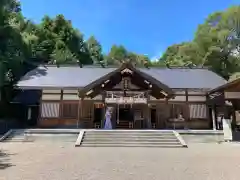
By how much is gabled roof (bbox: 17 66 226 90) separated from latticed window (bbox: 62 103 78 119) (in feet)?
4.42

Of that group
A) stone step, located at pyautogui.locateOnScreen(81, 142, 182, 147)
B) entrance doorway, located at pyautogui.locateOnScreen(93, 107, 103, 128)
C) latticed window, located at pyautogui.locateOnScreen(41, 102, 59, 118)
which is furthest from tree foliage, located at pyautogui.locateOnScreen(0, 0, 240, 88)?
stone step, located at pyautogui.locateOnScreen(81, 142, 182, 147)

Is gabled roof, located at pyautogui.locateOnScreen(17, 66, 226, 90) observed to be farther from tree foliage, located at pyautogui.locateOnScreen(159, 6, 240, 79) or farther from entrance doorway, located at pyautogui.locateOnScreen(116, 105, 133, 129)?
tree foliage, located at pyautogui.locateOnScreen(159, 6, 240, 79)

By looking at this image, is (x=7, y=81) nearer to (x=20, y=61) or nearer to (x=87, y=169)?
(x=20, y=61)

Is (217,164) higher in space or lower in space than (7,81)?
lower

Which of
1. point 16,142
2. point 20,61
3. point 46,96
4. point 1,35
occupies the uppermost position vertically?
point 1,35

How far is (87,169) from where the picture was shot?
22.8 feet

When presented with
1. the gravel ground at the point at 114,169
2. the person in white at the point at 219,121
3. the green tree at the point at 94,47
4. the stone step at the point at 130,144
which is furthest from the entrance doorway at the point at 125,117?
the green tree at the point at 94,47

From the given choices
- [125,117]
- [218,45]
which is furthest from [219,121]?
[218,45]

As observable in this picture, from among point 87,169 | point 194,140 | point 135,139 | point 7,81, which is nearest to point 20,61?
point 7,81

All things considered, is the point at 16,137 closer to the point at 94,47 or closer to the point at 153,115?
the point at 153,115

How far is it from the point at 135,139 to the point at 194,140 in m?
3.51

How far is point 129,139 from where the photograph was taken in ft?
45.2

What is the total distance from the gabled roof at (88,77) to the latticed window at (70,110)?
1.35 meters

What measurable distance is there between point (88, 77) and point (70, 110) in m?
4.02
